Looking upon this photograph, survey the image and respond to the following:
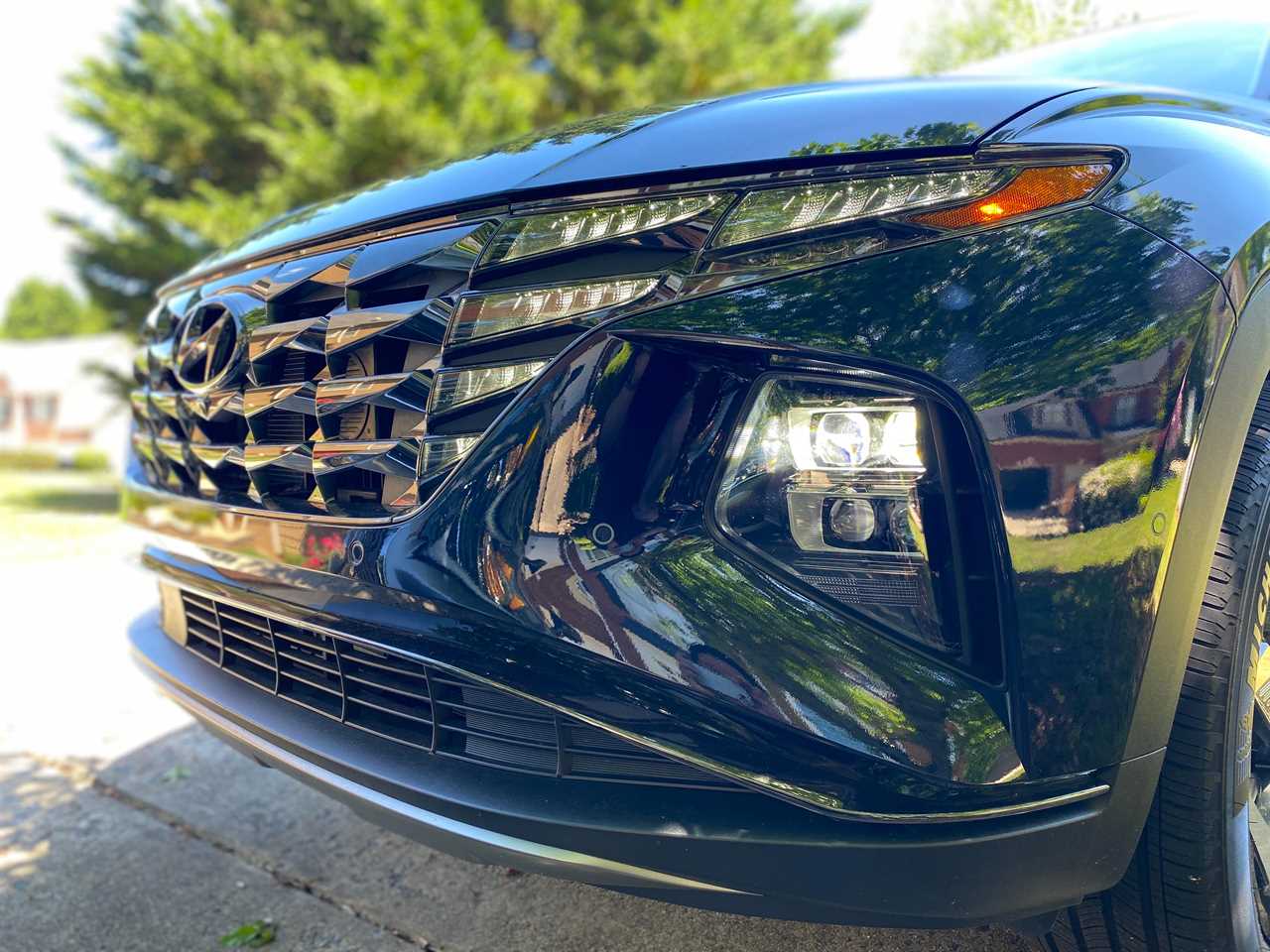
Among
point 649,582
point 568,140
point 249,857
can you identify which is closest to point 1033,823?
point 649,582

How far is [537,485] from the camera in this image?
1203mm

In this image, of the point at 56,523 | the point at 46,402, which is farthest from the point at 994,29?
the point at 46,402

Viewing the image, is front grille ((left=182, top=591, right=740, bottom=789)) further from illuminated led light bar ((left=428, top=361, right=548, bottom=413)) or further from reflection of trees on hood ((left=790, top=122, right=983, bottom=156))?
reflection of trees on hood ((left=790, top=122, right=983, bottom=156))

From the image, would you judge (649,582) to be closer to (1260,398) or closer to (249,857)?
(1260,398)

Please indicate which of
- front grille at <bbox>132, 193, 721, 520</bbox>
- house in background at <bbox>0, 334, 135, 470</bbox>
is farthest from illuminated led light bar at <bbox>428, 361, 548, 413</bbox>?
house in background at <bbox>0, 334, 135, 470</bbox>

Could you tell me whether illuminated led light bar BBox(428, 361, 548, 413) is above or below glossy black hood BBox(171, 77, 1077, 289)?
below

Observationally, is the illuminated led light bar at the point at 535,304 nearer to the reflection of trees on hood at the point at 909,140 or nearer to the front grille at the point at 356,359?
the front grille at the point at 356,359

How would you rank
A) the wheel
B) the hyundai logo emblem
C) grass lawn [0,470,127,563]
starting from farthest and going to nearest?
grass lawn [0,470,127,563], the hyundai logo emblem, the wheel

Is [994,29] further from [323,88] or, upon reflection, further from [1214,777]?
[323,88]

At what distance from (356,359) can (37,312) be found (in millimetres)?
89345

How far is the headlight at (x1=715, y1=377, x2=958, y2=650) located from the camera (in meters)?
1.11

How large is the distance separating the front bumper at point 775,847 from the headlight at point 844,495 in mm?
264

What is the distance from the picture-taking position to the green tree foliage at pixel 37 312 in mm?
73819

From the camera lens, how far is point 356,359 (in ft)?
4.74
